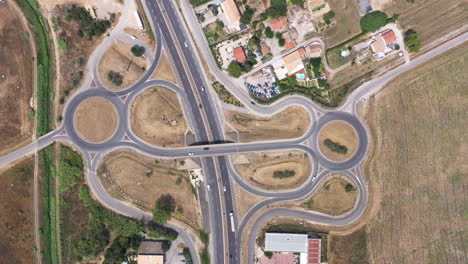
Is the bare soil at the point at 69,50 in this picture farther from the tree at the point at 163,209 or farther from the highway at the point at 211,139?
the tree at the point at 163,209

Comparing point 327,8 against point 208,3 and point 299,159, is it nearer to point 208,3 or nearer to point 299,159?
point 208,3

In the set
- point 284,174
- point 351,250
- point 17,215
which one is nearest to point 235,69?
point 284,174

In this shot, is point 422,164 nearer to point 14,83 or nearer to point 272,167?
point 272,167

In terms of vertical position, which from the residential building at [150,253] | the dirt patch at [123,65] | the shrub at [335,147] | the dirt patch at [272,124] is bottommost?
the residential building at [150,253]

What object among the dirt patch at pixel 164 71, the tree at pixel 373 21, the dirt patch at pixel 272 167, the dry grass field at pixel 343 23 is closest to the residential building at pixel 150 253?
the dirt patch at pixel 272 167

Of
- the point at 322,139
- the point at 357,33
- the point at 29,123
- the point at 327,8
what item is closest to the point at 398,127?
the point at 322,139
